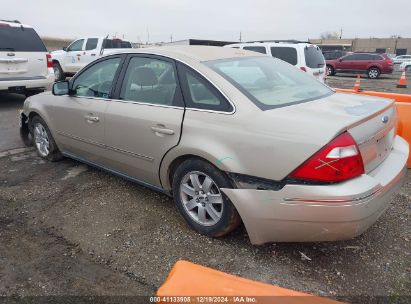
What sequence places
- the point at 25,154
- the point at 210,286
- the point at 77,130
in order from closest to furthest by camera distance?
the point at 210,286, the point at 77,130, the point at 25,154

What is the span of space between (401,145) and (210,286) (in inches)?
90.2

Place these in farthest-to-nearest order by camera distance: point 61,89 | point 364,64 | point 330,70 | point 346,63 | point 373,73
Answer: point 330,70
point 346,63
point 364,64
point 373,73
point 61,89

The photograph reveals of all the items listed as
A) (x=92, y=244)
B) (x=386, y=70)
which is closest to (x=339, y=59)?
(x=386, y=70)

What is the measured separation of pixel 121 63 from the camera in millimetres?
3670

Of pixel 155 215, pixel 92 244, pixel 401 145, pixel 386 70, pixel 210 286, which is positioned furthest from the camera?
pixel 386 70

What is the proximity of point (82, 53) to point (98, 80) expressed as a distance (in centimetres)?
1141

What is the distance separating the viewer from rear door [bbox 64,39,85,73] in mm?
14391

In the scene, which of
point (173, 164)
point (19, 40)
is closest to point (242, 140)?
point (173, 164)

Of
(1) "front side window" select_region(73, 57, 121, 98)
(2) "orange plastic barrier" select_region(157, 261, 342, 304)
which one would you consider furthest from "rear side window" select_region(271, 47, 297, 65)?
(2) "orange plastic barrier" select_region(157, 261, 342, 304)

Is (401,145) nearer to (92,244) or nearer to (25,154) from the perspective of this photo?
(92,244)

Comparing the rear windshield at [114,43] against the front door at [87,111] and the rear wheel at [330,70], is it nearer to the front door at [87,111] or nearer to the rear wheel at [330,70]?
the front door at [87,111]

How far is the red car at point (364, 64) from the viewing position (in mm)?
20703

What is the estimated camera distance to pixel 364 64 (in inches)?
843

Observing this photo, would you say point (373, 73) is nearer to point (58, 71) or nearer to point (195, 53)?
point (58, 71)
